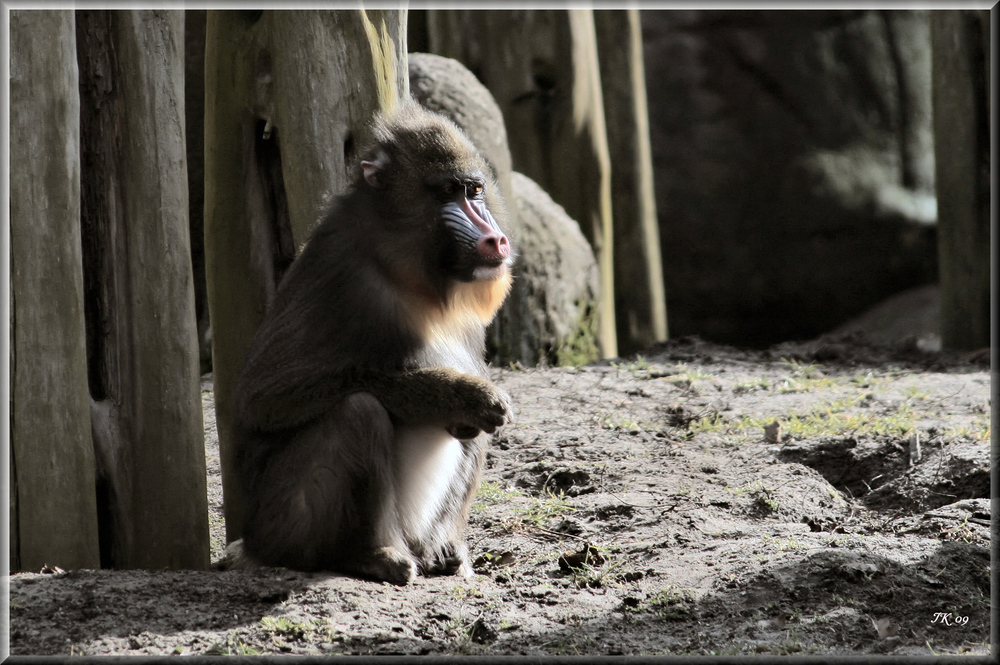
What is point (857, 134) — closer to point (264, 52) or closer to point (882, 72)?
point (882, 72)

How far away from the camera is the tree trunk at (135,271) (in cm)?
386

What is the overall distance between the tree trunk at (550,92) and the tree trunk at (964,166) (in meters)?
2.83

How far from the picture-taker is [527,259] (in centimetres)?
785

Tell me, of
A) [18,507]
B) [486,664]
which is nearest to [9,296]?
[18,507]

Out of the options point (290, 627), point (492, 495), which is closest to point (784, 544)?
point (492, 495)

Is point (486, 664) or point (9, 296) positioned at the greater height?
point (9, 296)

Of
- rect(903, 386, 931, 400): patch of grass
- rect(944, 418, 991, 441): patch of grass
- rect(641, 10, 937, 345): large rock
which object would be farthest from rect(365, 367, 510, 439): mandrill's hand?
rect(641, 10, 937, 345): large rock

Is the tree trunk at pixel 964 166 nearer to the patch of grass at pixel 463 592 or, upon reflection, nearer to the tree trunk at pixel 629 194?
the tree trunk at pixel 629 194

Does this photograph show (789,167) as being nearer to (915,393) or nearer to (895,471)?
(915,393)

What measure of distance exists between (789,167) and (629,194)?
299 cm

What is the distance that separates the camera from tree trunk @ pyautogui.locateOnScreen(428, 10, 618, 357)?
937cm

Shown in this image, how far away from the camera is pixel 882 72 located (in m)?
12.7

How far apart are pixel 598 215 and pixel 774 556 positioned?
6.12 metres

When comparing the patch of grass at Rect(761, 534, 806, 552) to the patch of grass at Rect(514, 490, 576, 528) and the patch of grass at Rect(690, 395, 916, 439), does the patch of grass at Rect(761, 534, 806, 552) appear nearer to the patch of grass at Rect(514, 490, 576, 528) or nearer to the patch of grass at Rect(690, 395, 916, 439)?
the patch of grass at Rect(514, 490, 576, 528)
